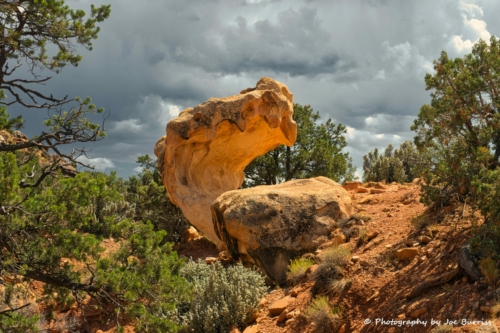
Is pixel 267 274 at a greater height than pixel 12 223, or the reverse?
pixel 12 223

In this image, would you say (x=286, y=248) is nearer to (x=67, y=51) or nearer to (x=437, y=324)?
(x=437, y=324)

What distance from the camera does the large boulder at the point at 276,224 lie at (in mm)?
10266

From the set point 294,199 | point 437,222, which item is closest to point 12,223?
point 294,199

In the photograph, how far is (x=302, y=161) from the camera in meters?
21.7

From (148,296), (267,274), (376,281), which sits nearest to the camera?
(148,296)

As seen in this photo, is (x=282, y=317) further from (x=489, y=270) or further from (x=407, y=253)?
(x=489, y=270)

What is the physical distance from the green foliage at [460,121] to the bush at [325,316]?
3.03 m

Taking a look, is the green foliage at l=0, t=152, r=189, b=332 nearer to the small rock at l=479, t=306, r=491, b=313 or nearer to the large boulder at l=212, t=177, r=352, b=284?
the large boulder at l=212, t=177, r=352, b=284

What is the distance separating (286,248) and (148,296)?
414 centimetres

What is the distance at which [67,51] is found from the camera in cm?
841

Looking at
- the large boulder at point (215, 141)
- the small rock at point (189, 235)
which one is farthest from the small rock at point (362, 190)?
the small rock at point (189, 235)

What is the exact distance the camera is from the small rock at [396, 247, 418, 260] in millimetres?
8061

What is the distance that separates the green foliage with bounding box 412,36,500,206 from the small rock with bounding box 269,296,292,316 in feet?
11.3

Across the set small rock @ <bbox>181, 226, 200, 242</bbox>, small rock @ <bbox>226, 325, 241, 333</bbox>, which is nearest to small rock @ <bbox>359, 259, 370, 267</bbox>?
small rock @ <bbox>226, 325, 241, 333</bbox>
